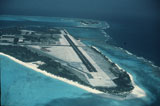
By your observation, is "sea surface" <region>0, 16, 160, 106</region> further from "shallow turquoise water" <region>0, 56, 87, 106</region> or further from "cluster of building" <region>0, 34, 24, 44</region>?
"cluster of building" <region>0, 34, 24, 44</region>

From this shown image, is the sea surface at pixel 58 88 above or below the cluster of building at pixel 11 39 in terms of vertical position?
below

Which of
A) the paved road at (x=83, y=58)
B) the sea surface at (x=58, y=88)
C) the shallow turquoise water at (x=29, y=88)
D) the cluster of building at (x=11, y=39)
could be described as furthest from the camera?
the cluster of building at (x=11, y=39)

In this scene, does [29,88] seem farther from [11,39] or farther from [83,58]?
[11,39]

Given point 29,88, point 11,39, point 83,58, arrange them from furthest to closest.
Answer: point 11,39
point 83,58
point 29,88

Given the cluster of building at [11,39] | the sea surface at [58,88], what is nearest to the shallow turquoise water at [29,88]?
the sea surface at [58,88]

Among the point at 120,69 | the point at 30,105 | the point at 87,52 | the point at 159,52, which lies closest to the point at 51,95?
the point at 30,105

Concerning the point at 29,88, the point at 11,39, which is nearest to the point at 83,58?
the point at 29,88

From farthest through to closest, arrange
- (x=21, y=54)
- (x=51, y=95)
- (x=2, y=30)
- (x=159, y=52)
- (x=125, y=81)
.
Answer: (x=2, y=30)
(x=159, y=52)
(x=21, y=54)
(x=125, y=81)
(x=51, y=95)

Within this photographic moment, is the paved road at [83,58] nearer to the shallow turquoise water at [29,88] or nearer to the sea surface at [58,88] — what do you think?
the sea surface at [58,88]

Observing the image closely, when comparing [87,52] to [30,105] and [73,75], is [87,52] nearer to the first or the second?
[73,75]

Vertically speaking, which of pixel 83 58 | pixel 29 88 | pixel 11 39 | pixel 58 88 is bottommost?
pixel 29 88

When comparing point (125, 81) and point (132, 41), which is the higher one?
point (132, 41)
